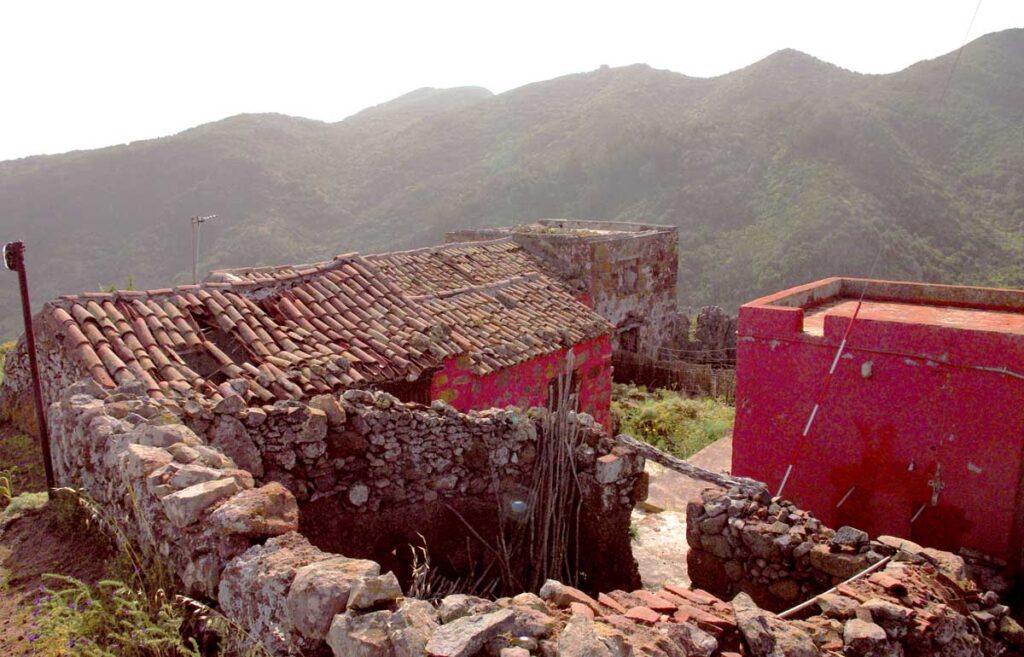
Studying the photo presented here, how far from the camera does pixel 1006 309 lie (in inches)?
377

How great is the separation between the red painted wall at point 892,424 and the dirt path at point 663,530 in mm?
982

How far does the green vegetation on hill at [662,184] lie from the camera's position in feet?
131

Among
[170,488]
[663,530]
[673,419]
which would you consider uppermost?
[170,488]

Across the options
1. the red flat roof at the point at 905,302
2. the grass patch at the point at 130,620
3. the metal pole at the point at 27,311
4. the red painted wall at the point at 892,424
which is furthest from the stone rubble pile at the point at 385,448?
the red flat roof at the point at 905,302

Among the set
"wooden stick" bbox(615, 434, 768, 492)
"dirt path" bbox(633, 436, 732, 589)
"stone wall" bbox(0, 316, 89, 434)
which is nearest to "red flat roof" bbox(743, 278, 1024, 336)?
"wooden stick" bbox(615, 434, 768, 492)

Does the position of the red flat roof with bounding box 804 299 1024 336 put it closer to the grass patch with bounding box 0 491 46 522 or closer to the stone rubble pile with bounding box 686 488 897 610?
the stone rubble pile with bounding box 686 488 897 610

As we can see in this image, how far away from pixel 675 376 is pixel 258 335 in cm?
1235

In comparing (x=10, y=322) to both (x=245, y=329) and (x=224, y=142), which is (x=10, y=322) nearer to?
(x=224, y=142)

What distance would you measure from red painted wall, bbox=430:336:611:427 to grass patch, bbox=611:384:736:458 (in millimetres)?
1140

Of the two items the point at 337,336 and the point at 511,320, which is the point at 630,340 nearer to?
the point at 511,320

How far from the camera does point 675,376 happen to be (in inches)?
725

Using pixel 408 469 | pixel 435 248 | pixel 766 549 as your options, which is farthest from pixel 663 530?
pixel 435 248

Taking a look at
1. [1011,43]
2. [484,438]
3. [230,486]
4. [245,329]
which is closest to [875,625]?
[484,438]

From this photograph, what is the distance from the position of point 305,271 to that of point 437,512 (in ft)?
19.8
